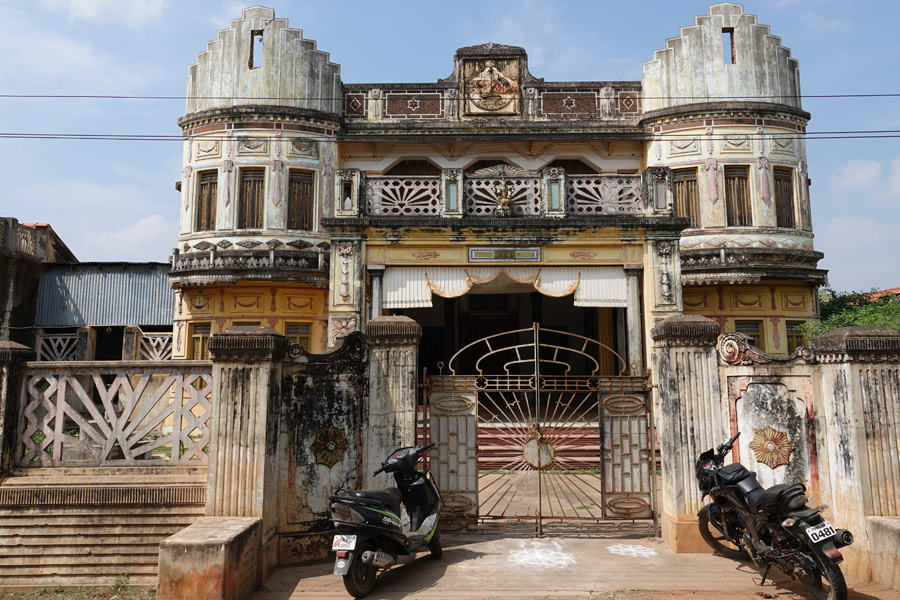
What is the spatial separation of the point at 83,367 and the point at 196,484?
5.50 ft

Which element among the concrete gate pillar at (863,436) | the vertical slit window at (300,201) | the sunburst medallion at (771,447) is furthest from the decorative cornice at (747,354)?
the vertical slit window at (300,201)

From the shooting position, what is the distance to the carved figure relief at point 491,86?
Answer: 17.1 m

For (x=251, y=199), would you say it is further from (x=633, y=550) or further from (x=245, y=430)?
(x=633, y=550)

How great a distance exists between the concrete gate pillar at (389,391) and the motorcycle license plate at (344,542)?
121 cm

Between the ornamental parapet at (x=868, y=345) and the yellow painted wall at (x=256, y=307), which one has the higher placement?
the yellow painted wall at (x=256, y=307)

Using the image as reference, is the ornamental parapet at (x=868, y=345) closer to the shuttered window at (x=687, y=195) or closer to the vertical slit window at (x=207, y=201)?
the shuttered window at (x=687, y=195)

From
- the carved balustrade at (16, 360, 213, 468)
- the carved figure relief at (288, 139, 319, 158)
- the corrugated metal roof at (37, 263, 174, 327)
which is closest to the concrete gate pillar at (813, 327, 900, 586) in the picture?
the carved balustrade at (16, 360, 213, 468)

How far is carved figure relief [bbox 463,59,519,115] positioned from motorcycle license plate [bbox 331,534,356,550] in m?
13.8

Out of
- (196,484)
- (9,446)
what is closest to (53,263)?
(9,446)

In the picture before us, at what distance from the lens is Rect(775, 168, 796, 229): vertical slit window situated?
16.1m

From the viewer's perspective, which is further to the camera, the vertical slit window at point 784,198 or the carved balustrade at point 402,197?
the vertical slit window at point 784,198

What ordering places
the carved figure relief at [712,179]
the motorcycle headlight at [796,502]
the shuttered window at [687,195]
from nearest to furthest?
the motorcycle headlight at [796,502]
the carved figure relief at [712,179]
the shuttered window at [687,195]

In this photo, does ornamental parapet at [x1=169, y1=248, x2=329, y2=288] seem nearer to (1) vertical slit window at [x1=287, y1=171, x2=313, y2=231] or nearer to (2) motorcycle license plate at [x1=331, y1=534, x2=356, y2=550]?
(1) vertical slit window at [x1=287, y1=171, x2=313, y2=231]

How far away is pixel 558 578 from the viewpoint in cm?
575
